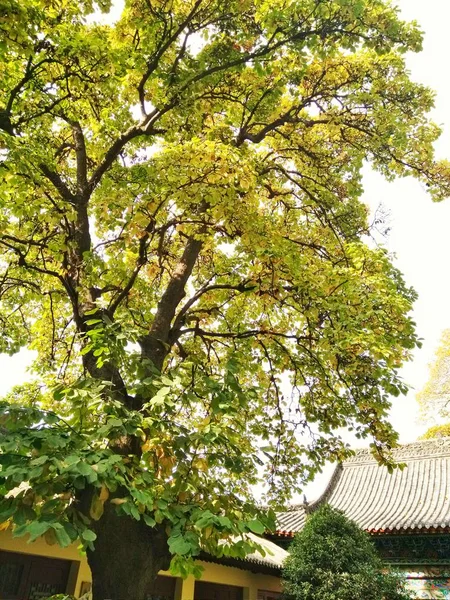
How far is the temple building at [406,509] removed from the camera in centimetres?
1191

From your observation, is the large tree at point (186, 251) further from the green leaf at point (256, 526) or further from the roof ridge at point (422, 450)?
the roof ridge at point (422, 450)

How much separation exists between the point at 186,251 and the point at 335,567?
286 inches

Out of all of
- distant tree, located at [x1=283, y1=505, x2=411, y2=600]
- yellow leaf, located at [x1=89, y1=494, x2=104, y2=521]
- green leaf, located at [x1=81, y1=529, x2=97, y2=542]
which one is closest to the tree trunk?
yellow leaf, located at [x1=89, y1=494, x2=104, y2=521]

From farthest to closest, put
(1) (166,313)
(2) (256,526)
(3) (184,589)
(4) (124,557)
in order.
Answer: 1. (3) (184,589)
2. (1) (166,313)
3. (4) (124,557)
4. (2) (256,526)

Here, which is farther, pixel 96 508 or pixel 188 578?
pixel 188 578

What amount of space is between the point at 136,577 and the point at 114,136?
537 centimetres

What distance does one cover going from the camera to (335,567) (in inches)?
370

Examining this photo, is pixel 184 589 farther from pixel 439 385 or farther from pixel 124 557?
pixel 439 385

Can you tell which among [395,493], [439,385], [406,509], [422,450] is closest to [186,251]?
[406,509]

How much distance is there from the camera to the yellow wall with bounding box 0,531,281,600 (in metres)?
6.93

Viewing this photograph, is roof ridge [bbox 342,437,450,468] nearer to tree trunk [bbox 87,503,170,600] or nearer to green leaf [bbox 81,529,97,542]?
tree trunk [bbox 87,503,170,600]

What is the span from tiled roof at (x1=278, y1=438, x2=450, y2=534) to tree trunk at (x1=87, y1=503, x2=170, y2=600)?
9.63 meters

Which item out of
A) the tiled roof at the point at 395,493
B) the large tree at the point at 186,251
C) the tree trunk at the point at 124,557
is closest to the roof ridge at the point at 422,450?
the tiled roof at the point at 395,493

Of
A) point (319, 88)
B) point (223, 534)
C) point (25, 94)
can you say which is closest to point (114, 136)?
point (25, 94)
